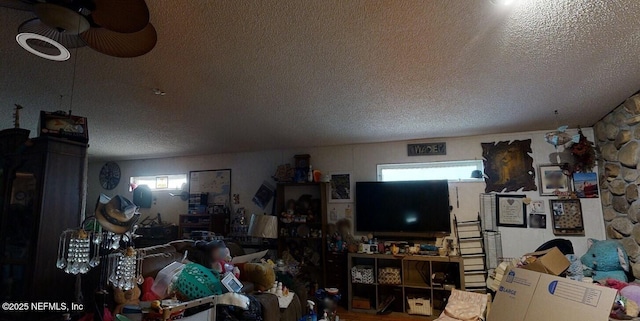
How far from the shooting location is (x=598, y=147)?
12.0 ft

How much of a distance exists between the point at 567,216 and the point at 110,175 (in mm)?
7807

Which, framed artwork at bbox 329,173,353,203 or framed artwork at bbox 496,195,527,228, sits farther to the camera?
framed artwork at bbox 329,173,353,203

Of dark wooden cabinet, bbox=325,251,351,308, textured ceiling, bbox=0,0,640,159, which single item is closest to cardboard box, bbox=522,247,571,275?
textured ceiling, bbox=0,0,640,159

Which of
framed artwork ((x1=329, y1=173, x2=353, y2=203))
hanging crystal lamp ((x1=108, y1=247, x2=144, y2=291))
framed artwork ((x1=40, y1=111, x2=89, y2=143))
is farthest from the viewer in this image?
framed artwork ((x1=329, y1=173, x2=353, y2=203))

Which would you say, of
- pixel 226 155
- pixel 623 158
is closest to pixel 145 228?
pixel 226 155

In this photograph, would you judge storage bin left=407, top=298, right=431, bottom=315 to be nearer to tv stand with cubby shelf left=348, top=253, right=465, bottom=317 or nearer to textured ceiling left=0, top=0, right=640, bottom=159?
tv stand with cubby shelf left=348, top=253, right=465, bottom=317

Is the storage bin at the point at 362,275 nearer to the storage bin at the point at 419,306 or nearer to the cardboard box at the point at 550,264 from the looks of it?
the storage bin at the point at 419,306

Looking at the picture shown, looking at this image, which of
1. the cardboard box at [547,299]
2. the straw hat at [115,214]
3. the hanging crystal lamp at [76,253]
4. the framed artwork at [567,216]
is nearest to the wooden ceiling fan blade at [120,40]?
the straw hat at [115,214]

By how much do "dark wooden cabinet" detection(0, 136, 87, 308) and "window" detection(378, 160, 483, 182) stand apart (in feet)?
11.8

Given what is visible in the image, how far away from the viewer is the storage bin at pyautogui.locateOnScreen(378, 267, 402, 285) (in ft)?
13.3

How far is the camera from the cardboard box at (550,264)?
294 cm

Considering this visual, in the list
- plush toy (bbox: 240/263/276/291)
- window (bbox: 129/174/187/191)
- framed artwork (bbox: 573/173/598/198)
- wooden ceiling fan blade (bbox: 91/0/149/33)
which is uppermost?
wooden ceiling fan blade (bbox: 91/0/149/33)

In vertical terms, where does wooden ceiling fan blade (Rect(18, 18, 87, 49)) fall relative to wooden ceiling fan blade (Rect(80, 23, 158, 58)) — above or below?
above

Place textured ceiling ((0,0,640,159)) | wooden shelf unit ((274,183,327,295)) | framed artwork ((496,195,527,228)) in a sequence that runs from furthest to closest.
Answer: wooden shelf unit ((274,183,327,295))
framed artwork ((496,195,527,228))
textured ceiling ((0,0,640,159))
